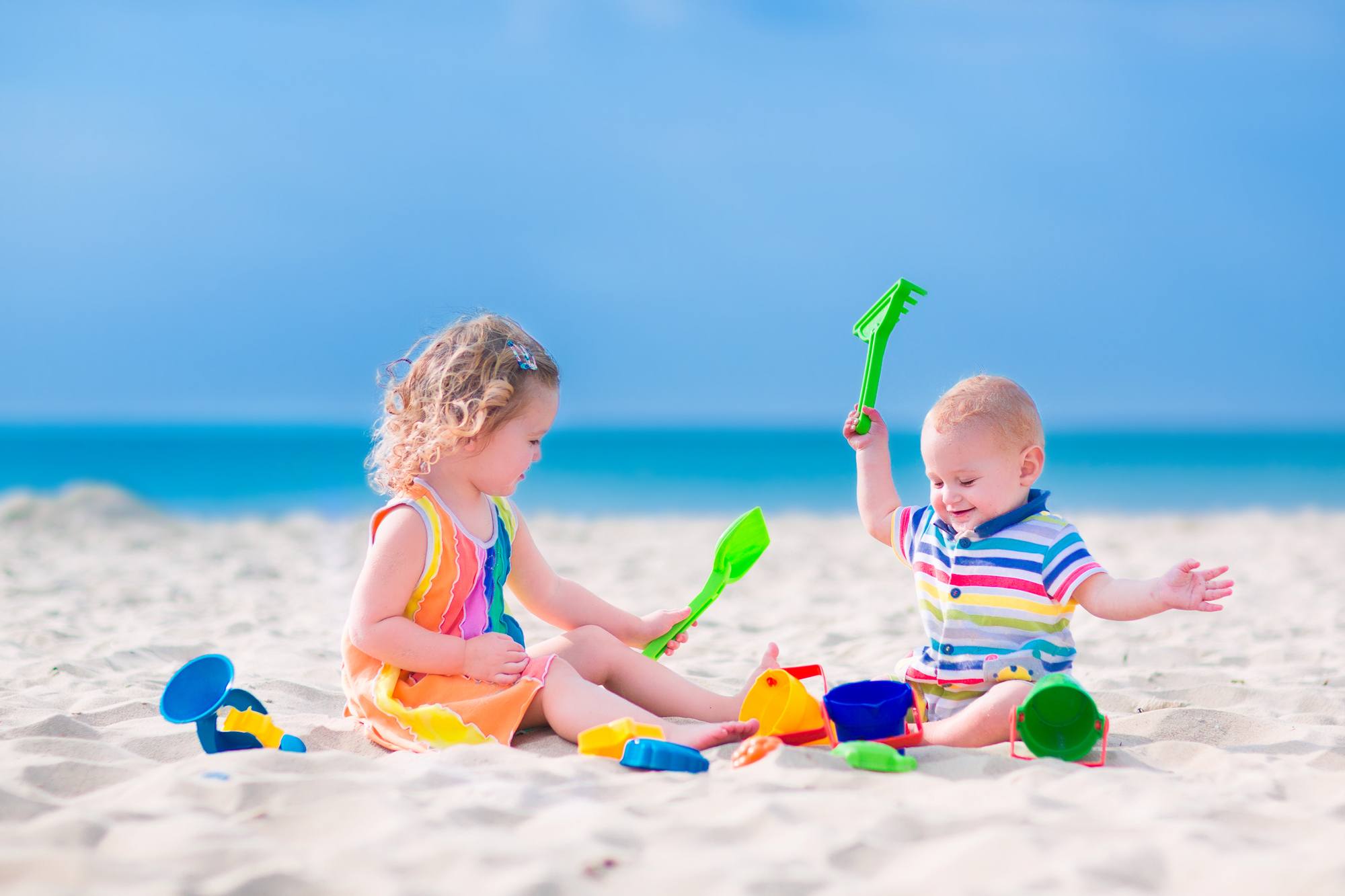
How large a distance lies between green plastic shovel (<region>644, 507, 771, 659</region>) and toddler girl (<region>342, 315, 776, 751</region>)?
20cm

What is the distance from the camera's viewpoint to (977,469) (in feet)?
8.81

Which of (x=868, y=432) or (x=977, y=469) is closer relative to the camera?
Answer: (x=977, y=469)

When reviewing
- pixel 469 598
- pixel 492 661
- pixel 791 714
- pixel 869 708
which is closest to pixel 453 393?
pixel 469 598

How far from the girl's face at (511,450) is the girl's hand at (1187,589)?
1.49 metres

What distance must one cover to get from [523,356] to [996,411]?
3.89 ft

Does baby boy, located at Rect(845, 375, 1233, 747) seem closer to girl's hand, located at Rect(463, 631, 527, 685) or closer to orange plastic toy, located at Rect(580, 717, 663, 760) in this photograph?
orange plastic toy, located at Rect(580, 717, 663, 760)

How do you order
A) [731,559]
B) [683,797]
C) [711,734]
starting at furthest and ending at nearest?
[731,559], [711,734], [683,797]

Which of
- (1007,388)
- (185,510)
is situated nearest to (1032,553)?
(1007,388)

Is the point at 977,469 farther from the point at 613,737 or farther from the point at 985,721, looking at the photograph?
the point at 613,737

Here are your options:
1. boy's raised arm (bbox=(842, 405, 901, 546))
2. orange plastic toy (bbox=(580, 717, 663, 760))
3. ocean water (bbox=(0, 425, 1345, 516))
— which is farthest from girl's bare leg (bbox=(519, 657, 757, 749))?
ocean water (bbox=(0, 425, 1345, 516))

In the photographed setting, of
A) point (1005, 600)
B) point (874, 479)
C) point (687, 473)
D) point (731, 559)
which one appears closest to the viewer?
point (1005, 600)

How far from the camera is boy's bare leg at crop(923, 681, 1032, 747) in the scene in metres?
2.54

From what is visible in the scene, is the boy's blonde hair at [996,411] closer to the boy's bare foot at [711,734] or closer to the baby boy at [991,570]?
the baby boy at [991,570]

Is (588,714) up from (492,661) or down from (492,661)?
down
